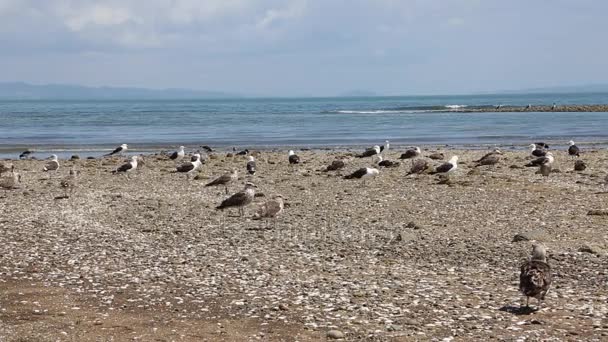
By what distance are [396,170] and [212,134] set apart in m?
35.1

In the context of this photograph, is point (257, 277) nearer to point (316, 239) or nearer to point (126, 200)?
point (316, 239)

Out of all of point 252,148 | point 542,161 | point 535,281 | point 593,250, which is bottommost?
point 252,148

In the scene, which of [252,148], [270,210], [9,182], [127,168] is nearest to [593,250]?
[270,210]

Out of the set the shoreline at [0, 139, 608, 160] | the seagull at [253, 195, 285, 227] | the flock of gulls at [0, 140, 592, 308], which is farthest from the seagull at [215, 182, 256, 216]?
the shoreline at [0, 139, 608, 160]

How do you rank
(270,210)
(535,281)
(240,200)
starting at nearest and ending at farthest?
1. (535,281)
2. (270,210)
3. (240,200)

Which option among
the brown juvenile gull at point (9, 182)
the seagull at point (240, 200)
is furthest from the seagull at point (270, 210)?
the brown juvenile gull at point (9, 182)

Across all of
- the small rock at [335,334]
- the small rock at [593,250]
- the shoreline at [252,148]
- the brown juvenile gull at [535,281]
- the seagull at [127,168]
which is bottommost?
the shoreline at [252,148]

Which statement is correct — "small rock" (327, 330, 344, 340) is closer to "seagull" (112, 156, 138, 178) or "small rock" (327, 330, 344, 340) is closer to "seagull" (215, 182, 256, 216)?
"seagull" (215, 182, 256, 216)

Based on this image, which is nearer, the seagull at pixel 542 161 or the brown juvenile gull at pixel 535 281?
the brown juvenile gull at pixel 535 281

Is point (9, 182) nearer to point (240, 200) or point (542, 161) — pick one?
point (240, 200)

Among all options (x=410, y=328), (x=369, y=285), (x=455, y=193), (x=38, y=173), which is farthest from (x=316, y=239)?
(x=38, y=173)

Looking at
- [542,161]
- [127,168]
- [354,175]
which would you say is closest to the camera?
[354,175]

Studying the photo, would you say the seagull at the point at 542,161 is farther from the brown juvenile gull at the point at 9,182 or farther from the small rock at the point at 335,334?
the small rock at the point at 335,334

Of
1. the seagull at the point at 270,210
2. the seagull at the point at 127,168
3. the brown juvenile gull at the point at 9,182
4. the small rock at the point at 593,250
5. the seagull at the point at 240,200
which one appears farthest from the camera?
the seagull at the point at 127,168
